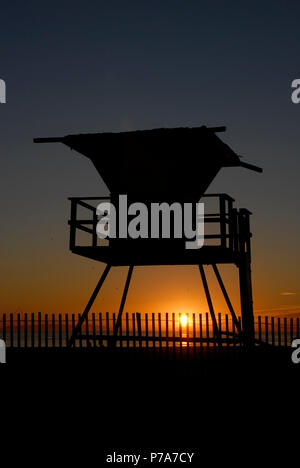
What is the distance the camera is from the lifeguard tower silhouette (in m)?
24.3

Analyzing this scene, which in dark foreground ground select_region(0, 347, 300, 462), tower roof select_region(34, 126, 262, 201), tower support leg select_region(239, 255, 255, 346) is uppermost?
tower roof select_region(34, 126, 262, 201)

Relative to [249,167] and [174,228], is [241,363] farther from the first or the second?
[249,167]

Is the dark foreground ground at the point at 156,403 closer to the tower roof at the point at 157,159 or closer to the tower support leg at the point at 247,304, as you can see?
the tower support leg at the point at 247,304

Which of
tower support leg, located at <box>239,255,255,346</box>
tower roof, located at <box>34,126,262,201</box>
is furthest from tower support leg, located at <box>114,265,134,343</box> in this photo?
tower support leg, located at <box>239,255,255,346</box>

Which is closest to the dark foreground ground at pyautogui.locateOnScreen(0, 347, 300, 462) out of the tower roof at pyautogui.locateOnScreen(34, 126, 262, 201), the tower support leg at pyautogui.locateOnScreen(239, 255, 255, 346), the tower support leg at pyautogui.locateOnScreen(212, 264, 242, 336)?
the tower support leg at pyautogui.locateOnScreen(239, 255, 255, 346)

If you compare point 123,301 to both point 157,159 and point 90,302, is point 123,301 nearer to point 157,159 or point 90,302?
point 90,302

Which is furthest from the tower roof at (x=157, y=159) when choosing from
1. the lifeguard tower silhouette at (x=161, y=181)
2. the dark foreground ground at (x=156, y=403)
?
the dark foreground ground at (x=156, y=403)

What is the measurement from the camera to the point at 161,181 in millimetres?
25094

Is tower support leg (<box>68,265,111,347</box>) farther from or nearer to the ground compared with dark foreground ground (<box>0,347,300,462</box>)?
farther from the ground

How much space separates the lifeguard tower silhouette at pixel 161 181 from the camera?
2427 centimetres

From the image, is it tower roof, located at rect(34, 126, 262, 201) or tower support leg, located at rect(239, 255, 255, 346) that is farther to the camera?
tower support leg, located at rect(239, 255, 255, 346)

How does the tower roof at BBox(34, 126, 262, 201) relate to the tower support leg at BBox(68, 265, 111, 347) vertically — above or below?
above

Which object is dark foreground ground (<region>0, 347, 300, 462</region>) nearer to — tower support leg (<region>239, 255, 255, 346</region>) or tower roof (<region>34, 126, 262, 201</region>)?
tower support leg (<region>239, 255, 255, 346</region>)
